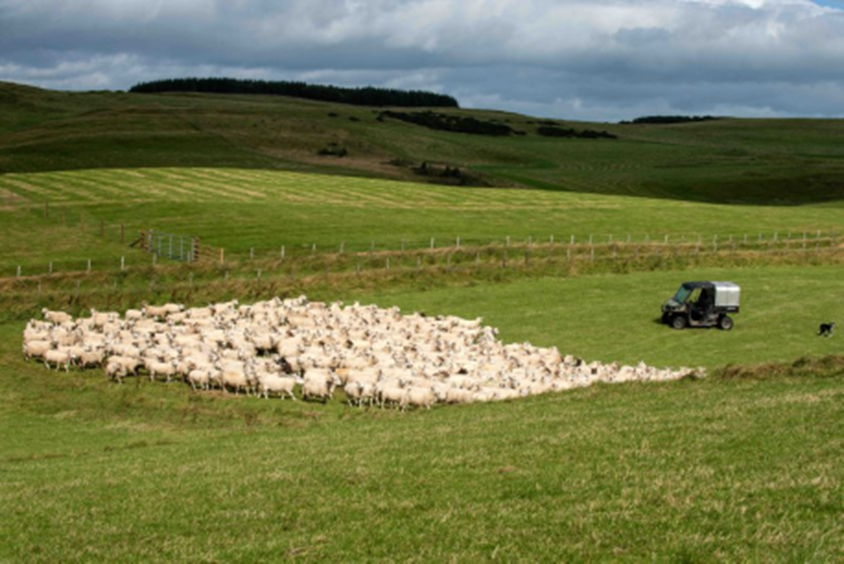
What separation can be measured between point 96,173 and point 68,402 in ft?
207

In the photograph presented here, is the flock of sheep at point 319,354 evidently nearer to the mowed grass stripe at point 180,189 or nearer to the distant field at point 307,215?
the distant field at point 307,215

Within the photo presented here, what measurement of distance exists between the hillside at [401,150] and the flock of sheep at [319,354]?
202 feet

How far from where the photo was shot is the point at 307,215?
67062mm

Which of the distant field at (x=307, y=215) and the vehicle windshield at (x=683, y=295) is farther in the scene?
the distant field at (x=307, y=215)

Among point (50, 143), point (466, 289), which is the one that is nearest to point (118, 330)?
point (466, 289)

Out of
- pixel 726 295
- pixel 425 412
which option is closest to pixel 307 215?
pixel 726 295

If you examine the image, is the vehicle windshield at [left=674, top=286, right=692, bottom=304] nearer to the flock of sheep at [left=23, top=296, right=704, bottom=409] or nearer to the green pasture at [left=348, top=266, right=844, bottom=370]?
the green pasture at [left=348, top=266, right=844, bottom=370]

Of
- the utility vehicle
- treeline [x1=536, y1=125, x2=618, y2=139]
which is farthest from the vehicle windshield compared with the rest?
treeline [x1=536, y1=125, x2=618, y2=139]

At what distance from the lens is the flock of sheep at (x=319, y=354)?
27.6 meters

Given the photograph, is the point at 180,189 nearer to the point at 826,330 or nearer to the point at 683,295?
the point at 683,295

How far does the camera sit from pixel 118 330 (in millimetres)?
35438

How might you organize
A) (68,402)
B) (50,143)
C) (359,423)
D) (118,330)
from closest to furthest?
(359,423), (68,402), (118,330), (50,143)

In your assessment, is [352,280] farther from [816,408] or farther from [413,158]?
[413,158]

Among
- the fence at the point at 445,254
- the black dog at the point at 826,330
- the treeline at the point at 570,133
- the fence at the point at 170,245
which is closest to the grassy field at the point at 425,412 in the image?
the fence at the point at 445,254
